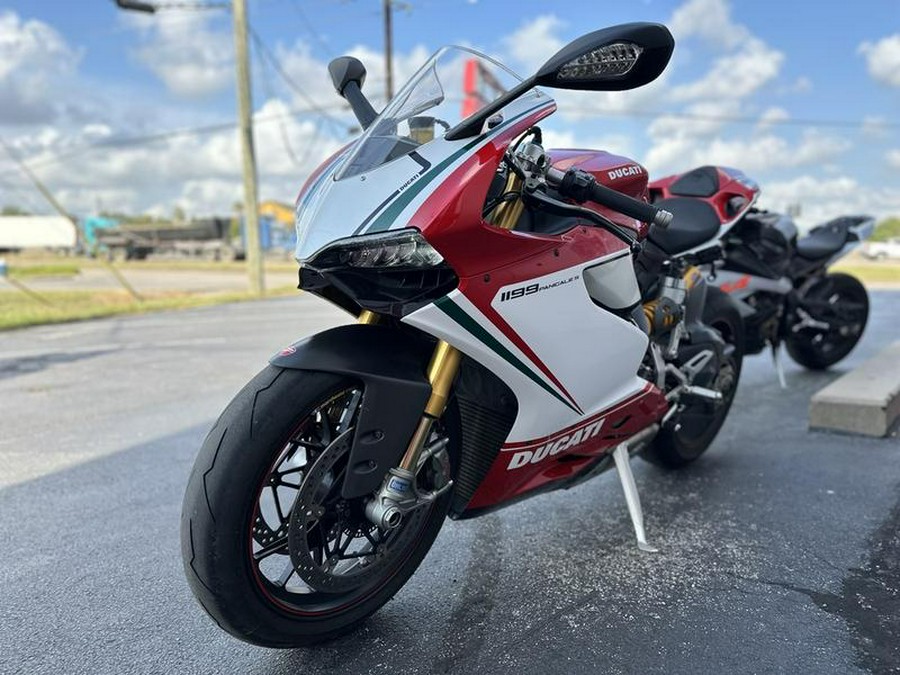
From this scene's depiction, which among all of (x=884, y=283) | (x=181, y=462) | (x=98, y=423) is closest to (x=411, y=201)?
(x=181, y=462)

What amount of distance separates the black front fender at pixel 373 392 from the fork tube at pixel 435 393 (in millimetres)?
29

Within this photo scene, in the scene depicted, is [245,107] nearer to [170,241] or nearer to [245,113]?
[245,113]

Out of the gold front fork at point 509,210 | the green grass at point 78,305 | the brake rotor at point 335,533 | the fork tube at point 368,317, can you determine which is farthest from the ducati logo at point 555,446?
the green grass at point 78,305

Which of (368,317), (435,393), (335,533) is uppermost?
(368,317)

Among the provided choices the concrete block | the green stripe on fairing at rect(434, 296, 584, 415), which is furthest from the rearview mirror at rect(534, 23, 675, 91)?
the concrete block

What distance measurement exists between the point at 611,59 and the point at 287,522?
1.56 meters

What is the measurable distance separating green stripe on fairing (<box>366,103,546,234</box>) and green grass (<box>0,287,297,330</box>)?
9196 mm

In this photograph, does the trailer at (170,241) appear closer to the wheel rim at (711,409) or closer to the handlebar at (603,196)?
the wheel rim at (711,409)

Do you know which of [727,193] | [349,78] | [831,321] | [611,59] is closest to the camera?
[611,59]

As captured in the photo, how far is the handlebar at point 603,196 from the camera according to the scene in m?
2.14

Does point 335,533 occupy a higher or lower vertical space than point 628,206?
lower

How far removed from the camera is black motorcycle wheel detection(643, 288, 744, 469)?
358cm

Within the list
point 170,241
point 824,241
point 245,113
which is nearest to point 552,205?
point 824,241

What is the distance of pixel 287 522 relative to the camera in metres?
2.01
